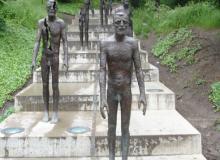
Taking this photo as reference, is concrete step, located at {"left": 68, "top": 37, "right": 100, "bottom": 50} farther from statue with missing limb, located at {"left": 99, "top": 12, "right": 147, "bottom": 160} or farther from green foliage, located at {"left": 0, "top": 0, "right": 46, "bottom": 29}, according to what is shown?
statue with missing limb, located at {"left": 99, "top": 12, "right": 147, "bottom": 160}

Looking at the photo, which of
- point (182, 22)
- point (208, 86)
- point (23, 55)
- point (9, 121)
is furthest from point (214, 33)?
point (9, 121)

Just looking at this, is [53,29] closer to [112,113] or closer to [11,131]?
[11,131]

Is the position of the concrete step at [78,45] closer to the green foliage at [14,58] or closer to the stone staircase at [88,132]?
the green foliage at [14,58]

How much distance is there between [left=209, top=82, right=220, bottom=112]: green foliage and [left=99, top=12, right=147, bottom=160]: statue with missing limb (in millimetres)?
5134

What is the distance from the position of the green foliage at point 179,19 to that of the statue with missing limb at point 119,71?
10610 millimetres

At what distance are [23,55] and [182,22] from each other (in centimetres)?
700

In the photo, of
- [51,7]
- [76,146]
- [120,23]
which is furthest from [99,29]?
[120,23]

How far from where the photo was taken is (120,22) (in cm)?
532

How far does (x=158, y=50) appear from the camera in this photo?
1584cm

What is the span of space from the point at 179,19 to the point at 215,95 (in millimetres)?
7389

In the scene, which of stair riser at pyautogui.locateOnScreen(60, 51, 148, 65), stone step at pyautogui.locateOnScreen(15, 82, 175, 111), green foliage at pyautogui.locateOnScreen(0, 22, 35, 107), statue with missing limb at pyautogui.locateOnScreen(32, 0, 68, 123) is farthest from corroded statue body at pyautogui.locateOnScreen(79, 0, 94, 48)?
statue with missing limb at pyautogui.locateOnScreen(32, 0, 68, 123)

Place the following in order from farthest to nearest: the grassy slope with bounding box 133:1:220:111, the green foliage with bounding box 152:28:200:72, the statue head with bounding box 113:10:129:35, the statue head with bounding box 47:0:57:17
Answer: the grassy slope with bounding box 133:1:220:111 → the green foliage with bounding box 152:28:200:72 → the statue head with bounding box 47:0:57:17 → the statue head with bounding box 113:10:129:35

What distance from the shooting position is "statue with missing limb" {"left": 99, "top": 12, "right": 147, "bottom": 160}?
539 centimetres

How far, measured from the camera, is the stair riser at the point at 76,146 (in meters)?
7.06
